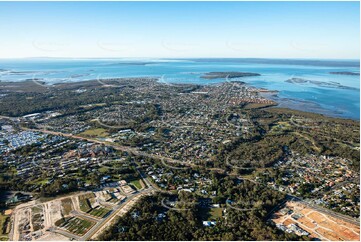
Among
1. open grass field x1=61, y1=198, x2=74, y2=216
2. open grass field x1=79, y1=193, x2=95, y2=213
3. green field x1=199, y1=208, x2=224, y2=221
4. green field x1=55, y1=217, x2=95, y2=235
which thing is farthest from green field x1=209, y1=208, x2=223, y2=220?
open grass field x1=61, y1=198, x2=74, y2=216

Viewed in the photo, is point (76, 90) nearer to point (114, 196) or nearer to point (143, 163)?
point (143, 163)

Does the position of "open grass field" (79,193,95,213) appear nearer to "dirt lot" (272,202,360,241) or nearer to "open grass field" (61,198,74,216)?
"open grass field" (61,198,74,216)

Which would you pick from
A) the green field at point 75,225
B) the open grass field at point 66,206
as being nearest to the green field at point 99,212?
the green field at point 75,225

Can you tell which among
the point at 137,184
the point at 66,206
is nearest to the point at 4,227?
the point at 66,206

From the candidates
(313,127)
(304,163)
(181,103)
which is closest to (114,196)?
(304,163)

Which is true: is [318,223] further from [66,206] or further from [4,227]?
[4,227]

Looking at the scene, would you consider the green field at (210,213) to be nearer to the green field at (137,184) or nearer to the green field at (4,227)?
the green field at (137,184)

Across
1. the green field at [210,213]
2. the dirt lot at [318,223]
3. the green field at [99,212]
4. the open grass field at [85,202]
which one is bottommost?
the dirt lot at [318,223]
